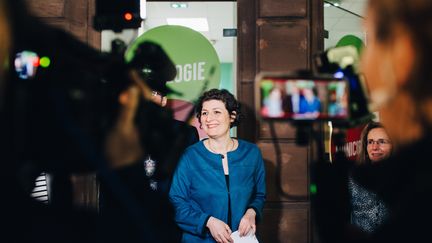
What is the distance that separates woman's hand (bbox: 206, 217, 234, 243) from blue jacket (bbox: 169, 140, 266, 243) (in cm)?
4

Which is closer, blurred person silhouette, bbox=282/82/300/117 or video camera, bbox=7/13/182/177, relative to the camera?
video camera, bbox=7/13/182/177

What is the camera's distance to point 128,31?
407cm

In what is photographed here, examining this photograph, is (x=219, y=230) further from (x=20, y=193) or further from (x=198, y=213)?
(x=20, y=193)

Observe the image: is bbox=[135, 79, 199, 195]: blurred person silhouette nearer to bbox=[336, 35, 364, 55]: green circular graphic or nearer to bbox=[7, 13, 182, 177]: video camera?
bbox=[7, 13, 182, 177]: video camera

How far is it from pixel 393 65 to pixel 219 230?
1716 mm

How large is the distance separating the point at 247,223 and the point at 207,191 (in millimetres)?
282

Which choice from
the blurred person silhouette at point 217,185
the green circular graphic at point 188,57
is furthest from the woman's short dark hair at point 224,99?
the green circular graphic at point 188,57

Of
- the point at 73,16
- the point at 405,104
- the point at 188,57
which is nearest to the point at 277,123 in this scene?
the point at 188,57

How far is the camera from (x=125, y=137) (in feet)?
5.41

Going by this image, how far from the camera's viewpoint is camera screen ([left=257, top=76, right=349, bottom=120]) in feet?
5.31

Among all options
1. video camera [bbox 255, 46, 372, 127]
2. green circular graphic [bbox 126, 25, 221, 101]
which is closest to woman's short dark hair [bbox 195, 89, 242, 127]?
green circular graphic [bbox 126, 25, 221, 101]

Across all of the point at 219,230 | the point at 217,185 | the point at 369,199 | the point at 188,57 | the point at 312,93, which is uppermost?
the point at 188,57

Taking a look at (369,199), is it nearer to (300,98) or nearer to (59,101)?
(300,98)

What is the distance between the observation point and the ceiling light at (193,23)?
425cm
